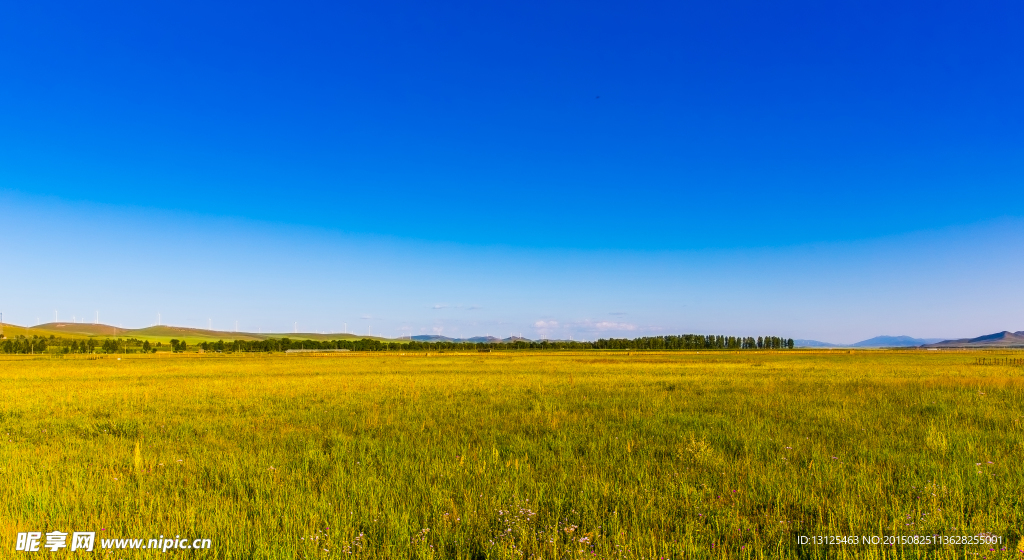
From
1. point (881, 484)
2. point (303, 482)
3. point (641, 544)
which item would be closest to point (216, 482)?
point (303, 482)

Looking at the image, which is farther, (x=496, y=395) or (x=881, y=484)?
(x=496, y=395)

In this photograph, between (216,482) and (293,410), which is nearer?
(216,482)

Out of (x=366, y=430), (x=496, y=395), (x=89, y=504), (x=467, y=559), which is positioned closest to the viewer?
(x=467, y=559)

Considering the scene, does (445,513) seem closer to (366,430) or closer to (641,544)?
(641,544)

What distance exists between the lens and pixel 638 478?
697cm

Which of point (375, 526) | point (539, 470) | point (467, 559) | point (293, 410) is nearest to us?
point (467, 559)

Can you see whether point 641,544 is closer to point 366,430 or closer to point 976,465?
point 976,465

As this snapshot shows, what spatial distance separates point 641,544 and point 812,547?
1711 millimetres

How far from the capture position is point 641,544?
4.78 metres

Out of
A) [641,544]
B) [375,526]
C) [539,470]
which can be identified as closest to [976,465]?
[641,544]

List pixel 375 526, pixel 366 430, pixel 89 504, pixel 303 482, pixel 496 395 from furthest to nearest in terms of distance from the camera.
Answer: pixel 496 395
pixel 366 430
pixel 303 482
pixel 89 504
pixel 375 526

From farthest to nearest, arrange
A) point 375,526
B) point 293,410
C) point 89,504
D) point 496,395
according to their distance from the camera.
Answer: point 496,395 → point 293,410 → point 89,504 → point 375,526

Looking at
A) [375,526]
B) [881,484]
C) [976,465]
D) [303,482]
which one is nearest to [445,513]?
[375,526]

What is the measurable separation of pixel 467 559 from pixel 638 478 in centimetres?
342
